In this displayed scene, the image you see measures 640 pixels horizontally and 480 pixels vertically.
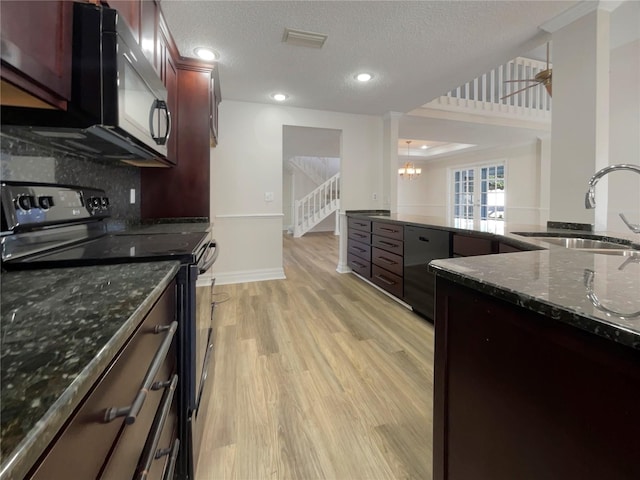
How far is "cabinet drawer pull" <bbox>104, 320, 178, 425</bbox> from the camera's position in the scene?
493 mm

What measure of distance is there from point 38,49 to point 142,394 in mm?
839

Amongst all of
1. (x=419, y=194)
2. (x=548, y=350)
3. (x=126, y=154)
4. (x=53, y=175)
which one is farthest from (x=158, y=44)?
(x=419, y=194)

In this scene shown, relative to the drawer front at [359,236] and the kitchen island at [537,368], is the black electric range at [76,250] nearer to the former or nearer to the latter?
the kitchen island at [537,368]

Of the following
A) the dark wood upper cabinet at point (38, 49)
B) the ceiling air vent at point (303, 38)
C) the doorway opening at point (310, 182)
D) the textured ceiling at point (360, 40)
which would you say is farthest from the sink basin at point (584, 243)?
the doorway opening at point (310, 182)

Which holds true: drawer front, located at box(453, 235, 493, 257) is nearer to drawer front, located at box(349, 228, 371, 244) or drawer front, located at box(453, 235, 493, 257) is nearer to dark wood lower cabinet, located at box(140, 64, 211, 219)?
drawer front, located at box(349, 228, 371, 244)

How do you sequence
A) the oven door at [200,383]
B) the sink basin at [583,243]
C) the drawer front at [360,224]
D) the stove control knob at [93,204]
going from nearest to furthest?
the oven door at [200,383]
the stove control knob at [93,204]
the sink basin at [583,243]
the drawer front at [360,224]

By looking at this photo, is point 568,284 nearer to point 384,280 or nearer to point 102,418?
point 102,418

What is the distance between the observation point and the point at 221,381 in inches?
70.6

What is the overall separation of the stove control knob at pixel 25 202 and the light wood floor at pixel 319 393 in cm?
114

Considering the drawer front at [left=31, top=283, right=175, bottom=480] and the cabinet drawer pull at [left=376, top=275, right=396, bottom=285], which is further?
the cabinet drawer pull at [left=376, top=275, right=396, bottom=285]

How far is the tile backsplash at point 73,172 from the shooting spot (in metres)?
1.00

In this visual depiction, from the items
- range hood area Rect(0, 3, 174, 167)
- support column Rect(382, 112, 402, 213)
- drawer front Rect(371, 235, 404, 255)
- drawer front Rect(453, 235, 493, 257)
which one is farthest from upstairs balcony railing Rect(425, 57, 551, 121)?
range hood area Rect(0, 3, 174, 167)

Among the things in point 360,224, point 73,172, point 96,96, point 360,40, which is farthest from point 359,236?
point 96,96

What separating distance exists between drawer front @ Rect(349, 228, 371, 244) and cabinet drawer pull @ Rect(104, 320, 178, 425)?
3.10 m
